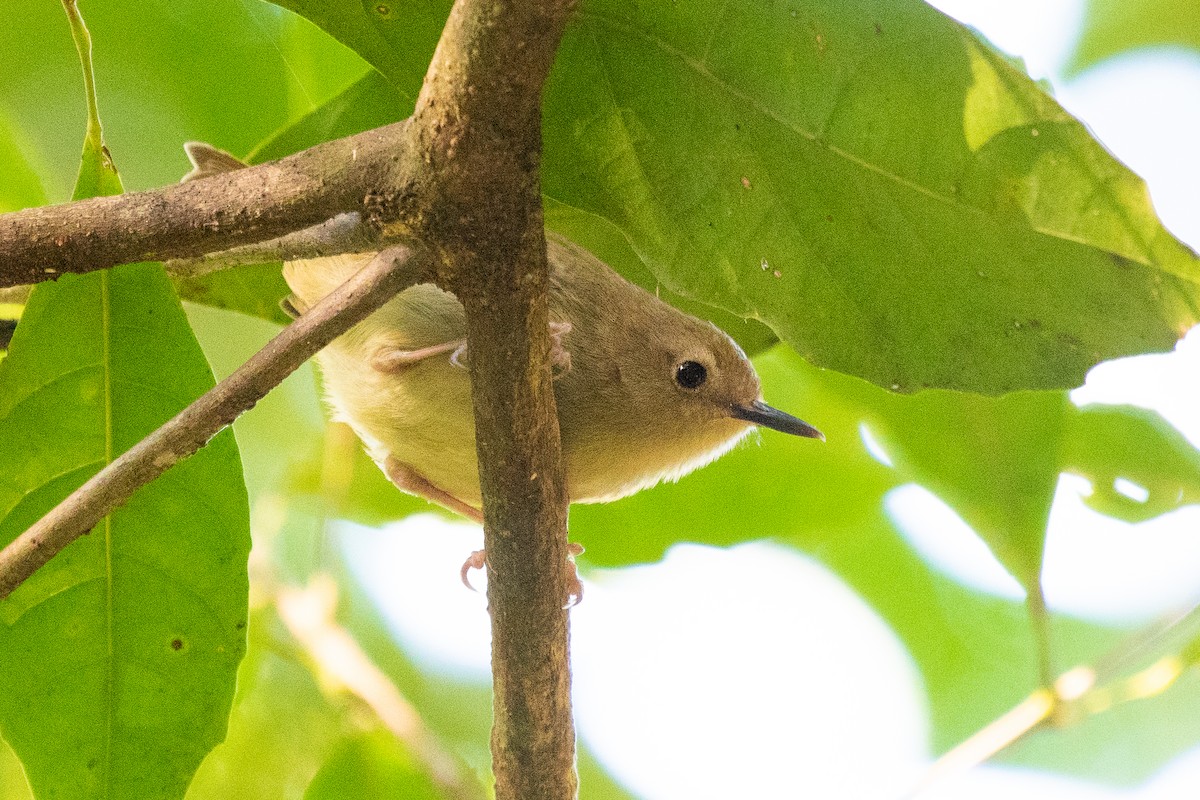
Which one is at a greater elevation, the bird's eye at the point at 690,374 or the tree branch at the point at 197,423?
the bird's eye at the point at 690,374

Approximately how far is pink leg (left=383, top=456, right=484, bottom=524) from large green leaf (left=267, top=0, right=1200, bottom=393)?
3.23ft

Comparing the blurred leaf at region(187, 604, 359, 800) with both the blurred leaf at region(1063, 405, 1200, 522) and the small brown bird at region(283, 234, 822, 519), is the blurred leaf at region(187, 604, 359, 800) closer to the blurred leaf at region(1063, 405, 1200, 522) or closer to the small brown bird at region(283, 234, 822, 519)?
the small brown bird at region(283, 234, 822, 519)

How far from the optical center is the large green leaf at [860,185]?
1.76 m

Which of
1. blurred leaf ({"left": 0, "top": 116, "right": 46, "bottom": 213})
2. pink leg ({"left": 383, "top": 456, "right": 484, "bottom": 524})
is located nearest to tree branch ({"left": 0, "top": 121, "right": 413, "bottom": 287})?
pink leg ({"left": 383, "top": 456, "right": 484, "bottom": 524})

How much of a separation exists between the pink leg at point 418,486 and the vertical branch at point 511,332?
30.4 inches

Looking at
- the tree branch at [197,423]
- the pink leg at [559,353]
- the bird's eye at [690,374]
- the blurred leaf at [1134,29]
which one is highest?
the blurred leaf at [1134,29]

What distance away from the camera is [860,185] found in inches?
72.6

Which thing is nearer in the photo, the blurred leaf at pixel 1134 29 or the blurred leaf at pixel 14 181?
the blurred leaf at pixel 14 181

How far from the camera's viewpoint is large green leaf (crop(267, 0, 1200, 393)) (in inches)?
69.4

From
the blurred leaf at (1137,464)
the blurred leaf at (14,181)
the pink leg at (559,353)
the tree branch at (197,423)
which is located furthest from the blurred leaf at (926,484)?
the tree branch at (197,423)

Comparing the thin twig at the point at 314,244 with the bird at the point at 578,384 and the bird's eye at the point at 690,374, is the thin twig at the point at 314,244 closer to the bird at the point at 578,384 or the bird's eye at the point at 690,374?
the bird at the point at 578,384

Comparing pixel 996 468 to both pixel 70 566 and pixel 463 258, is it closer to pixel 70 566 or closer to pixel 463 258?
pixel 463 258

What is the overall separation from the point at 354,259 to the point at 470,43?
55.4 inches

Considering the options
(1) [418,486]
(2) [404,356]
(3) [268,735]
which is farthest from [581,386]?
(3) [268,735]
